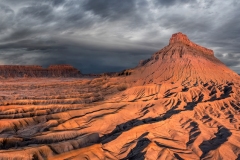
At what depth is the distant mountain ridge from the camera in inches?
5325

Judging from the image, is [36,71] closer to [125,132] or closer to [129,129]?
[129,129]

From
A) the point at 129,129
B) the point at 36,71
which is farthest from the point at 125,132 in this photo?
the point at 36,71

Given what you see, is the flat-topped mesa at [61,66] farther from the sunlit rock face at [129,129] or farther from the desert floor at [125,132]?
the desert floor at [125,132]

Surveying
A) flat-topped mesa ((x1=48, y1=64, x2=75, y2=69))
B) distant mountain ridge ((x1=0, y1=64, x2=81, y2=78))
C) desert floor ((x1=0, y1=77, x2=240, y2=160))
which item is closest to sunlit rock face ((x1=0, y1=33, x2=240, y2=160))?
desert floor ((x1=0, y1=77, x2=240, y2=160))

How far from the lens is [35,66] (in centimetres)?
15038

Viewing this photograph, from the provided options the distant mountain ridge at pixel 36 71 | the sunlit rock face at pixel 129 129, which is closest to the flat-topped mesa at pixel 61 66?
the distant mountain ridge at pixel 36 71

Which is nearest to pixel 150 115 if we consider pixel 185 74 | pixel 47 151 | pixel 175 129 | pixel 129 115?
pixel 129 115

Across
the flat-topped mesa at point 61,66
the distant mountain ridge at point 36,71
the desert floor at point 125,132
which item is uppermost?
the flat-topped mesa at point 61,66

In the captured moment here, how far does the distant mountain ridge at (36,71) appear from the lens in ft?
444

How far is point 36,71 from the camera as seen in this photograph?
145 meters

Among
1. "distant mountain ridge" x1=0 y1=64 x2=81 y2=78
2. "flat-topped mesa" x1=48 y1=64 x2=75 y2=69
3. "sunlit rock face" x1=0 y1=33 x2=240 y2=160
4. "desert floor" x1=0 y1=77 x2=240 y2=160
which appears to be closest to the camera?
"desert floor" x1=0 y1=77 x2=240 y2=160

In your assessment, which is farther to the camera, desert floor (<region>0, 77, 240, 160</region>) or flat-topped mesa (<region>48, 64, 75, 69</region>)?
flat-topped mesa (<region>48, 64, 75, 69</region>)

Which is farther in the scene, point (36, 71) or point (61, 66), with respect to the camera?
point (61, 66)

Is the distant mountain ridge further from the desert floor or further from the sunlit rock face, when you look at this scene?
the desert floor
